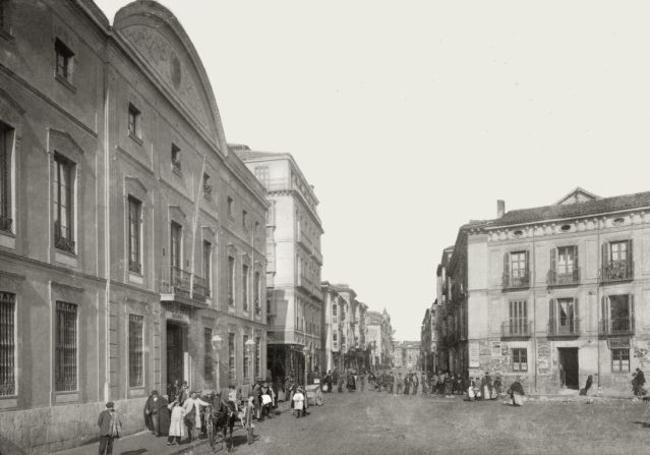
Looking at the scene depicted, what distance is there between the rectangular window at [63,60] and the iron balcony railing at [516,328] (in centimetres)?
3081

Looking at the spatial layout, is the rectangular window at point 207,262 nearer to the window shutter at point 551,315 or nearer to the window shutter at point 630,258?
the window shutter at point 551,315

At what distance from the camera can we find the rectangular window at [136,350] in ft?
62.9

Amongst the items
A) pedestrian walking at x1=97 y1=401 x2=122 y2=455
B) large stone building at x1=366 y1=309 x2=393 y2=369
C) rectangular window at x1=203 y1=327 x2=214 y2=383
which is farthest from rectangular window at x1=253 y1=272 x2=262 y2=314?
large stone building at x1=366 y1=309 x2=393 y2=369

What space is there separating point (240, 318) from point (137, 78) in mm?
14201

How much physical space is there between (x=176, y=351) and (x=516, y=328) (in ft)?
75.9

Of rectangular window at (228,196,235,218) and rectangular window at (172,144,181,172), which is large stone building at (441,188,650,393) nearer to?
rectangular window at (228,196,235,218)

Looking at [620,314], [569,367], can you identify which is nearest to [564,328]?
[569,367]

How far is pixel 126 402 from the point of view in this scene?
18.3 metres

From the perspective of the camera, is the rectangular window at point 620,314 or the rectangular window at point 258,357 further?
A: the rectangular window at point 620,314

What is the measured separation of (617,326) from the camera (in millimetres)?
37156

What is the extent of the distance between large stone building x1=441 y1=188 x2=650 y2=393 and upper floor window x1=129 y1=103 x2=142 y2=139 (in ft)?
86.7

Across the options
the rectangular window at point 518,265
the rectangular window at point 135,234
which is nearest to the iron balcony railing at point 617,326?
the rectangular window at point 518,265

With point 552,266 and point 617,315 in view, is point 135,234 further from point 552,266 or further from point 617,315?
point 617,315

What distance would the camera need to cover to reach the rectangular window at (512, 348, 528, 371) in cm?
3978
